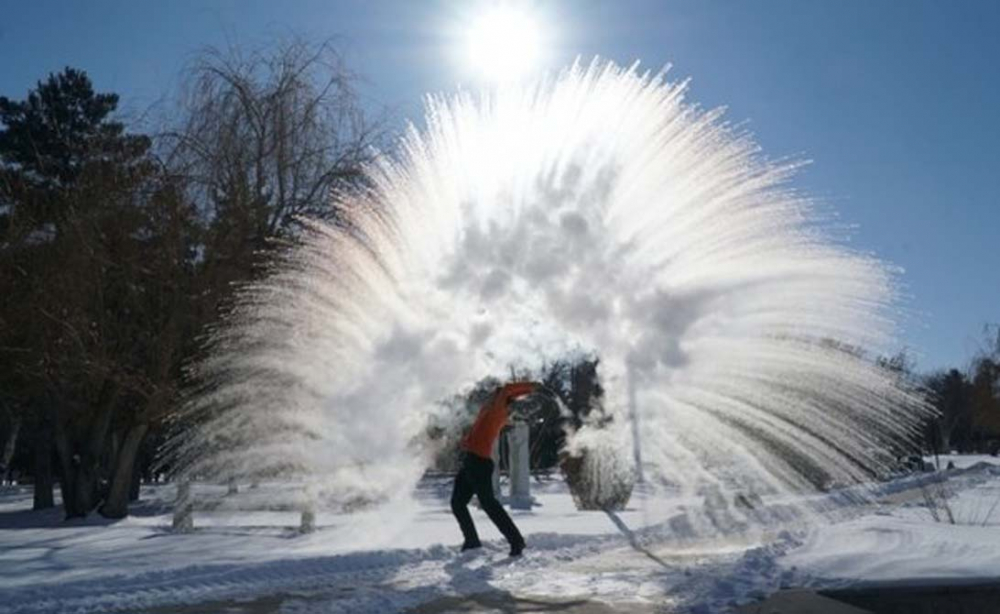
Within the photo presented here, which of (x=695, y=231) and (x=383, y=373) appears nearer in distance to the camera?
(x=695, y=231)

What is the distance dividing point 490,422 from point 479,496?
0.77m

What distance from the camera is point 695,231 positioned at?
12781 millimetres

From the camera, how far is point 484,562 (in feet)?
34.8

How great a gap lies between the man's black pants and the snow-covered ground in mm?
283

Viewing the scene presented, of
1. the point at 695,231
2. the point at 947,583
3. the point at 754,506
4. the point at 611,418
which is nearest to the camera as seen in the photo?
the point at 947,583

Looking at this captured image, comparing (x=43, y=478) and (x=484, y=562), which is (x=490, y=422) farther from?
(x=43, y=478)

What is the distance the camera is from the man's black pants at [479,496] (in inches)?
435

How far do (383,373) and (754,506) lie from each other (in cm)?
710

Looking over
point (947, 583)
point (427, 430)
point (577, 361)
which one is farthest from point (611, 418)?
point (947, 583)

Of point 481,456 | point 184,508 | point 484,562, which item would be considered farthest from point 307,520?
point 484,562

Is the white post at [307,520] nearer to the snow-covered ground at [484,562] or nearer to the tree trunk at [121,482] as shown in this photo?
the snow-covered ground at [484,562]

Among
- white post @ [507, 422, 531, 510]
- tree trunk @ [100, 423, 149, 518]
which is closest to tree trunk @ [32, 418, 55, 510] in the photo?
tree trunk @ [100, 423, 149, 518]

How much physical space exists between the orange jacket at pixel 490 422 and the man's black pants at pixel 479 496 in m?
0.10

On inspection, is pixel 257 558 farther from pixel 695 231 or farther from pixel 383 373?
pixel 695 231
